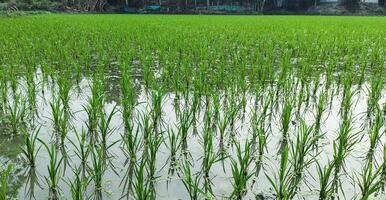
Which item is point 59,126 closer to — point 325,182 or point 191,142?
point 191,142

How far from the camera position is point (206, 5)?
36500 millimetres

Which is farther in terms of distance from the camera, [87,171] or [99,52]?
[99,52]

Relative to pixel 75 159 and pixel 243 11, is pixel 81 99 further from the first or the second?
pixel 243 11

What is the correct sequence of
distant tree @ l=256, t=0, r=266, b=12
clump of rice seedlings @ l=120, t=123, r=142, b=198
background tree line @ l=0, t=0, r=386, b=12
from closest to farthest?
clump of rice seedlings @ l=120, t=123, r=142, b=198
background tree line @ l=0, t=0, r=386, b=12
distant tree @ l=256, t=0, r=266, b=12

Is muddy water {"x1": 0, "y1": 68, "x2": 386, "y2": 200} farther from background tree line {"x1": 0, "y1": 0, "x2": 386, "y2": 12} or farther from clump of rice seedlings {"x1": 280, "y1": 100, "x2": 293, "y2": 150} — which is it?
background tree line {"x1": 0, "y1": 0, "x2": 386, "y2": 12}

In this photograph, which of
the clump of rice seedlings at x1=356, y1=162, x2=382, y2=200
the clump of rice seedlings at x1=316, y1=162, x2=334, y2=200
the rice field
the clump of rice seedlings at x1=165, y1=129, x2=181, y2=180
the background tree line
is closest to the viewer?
the clump of rice seedlings at x1=356, y1=162, x2=382, y2=200

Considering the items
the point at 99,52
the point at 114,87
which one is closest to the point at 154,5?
the point at 99,52

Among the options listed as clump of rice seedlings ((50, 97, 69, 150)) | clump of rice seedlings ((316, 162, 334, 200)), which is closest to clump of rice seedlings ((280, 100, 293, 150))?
clump of rice seedlings ((316, 162, 334, 200))

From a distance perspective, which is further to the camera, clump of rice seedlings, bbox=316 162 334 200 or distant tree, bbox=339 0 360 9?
distant tree, bbox=339 0 360 9

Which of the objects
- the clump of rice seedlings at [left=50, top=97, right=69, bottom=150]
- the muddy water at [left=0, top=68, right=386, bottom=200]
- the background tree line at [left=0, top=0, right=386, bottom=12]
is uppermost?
the background tree line at [left=0, top=0, right=386, bottom=12]

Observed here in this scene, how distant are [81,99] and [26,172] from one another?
2.03m

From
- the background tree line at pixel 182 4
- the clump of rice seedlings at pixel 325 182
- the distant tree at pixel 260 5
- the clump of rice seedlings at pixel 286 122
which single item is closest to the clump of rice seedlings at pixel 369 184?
the clump of rice seedlings at pixel 325 182

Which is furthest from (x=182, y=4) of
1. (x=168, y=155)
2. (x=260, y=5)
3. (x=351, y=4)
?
(x=168, y=155)

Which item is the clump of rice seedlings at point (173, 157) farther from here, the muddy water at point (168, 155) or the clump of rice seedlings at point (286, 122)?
the clump of rice seedlings at point (286, 122)
